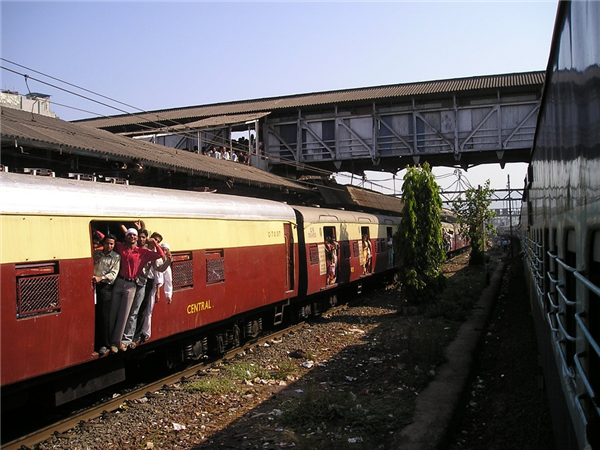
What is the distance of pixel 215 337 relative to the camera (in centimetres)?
1037

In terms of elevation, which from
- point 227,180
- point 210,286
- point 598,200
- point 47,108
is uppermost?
point 47,108

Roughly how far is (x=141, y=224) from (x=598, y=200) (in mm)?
6335

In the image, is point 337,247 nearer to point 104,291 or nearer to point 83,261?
point 104,291

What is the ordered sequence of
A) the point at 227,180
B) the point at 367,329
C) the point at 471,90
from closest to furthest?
the point at 367,329
the point at 227,180
the point at 471,90

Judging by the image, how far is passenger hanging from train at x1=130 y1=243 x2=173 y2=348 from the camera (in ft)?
25.1

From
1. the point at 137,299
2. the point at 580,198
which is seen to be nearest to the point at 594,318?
the point at 580,198

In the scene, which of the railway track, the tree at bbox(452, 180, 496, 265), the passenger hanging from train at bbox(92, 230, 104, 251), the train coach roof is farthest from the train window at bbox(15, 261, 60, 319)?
the tree at bbox(452, 180, 496, 265)

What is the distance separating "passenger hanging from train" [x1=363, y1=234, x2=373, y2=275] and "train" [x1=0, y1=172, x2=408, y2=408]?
13.4ft

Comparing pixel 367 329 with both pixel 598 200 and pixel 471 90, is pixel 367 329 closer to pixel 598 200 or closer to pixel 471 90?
pixel 598 200

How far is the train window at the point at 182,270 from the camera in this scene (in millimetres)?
8398

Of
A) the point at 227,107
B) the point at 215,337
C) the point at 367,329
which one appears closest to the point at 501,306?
the point at 367,329

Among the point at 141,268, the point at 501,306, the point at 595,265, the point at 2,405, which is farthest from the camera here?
A: the point at 501,306

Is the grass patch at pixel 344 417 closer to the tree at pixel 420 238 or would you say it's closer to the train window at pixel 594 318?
the train window at pixel 594 318

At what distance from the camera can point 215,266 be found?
962 cm
